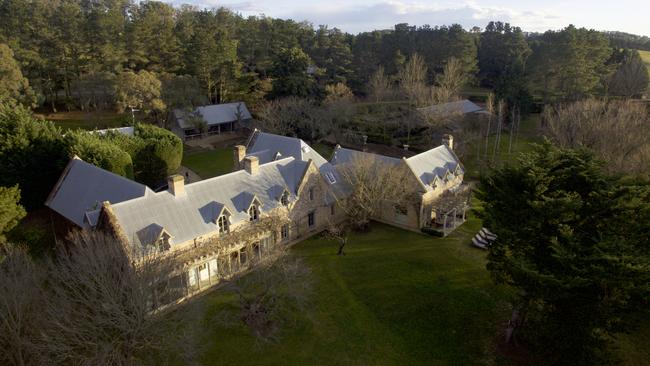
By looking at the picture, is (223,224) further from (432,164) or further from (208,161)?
(208,161)

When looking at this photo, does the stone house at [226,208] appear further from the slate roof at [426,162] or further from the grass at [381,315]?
the grass at [381,315]

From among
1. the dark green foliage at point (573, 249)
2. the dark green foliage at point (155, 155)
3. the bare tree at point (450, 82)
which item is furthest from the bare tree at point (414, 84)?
the dark green foliage at point (573, 249)

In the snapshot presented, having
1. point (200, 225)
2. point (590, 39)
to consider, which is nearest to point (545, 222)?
point (200, 225)

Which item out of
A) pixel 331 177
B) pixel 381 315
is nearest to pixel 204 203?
pixel 331 177

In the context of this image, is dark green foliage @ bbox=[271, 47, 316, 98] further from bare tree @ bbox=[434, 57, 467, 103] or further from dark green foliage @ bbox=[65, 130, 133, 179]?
dark green foliage @ bbox=[65, 130, 133, 179]

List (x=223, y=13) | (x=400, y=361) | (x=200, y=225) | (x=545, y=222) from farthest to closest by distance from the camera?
1. (x=223, y=13)
2. (x=200, y=225)
3. (x=400, y=361)
4. (x=545, y=222)

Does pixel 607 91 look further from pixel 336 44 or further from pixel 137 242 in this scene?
pixel 137 242
